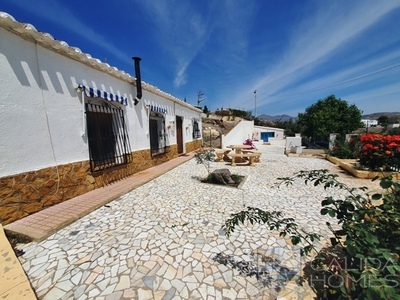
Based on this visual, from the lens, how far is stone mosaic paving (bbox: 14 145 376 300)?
1999 millimetres

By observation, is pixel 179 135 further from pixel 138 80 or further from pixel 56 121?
pixel 56 121

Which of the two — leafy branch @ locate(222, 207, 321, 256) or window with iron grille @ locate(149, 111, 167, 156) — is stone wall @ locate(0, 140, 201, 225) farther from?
leafy branch @ locate(222, 207, 321, 256)

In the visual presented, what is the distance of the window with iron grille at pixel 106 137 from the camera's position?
201 inches

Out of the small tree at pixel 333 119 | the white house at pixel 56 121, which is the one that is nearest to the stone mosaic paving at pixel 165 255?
the white house at pixel 56 121

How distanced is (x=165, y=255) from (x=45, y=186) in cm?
314

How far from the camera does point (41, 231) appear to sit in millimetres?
2973

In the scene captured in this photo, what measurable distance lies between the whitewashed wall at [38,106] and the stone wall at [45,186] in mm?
171

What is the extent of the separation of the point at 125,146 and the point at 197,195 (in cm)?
321

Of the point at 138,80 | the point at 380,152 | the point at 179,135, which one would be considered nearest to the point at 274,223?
the point at 138,80

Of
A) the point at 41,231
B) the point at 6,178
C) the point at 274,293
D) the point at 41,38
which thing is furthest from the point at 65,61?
the point at 274,293

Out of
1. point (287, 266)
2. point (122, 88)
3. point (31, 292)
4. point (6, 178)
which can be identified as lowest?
point (287, 266)

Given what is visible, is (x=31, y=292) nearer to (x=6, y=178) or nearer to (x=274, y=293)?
(x=6, y=178)

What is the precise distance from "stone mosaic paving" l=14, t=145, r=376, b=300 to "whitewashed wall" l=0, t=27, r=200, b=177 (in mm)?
1635

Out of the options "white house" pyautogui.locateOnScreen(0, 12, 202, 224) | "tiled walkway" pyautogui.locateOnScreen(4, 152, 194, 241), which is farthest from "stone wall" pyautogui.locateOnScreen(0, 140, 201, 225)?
"tiled walkway" pyautogui.locateOnScreen(4, 152, 194, 241)
